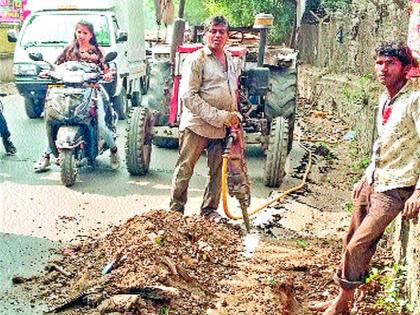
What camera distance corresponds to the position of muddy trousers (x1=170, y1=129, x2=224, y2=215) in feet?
21.6

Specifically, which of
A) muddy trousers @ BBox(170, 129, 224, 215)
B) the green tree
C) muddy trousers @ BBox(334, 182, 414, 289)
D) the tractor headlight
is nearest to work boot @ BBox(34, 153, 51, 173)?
muddy trousers @ BBox(170, 129, 224, 215)

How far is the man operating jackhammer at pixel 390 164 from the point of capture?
4227mm

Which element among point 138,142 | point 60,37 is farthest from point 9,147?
point 60,37

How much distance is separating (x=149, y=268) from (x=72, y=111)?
4.06 m

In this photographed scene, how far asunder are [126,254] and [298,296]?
1.35m

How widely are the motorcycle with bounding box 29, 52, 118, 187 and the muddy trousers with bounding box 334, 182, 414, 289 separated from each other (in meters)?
4.74

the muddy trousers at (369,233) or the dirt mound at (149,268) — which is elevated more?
the muddy trousers at (369,233)

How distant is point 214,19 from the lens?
6.21 metres

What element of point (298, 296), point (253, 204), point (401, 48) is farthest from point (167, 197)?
point (401, 48)

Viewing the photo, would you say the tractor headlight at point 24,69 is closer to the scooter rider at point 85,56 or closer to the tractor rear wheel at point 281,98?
the scooter rider at point 85,56

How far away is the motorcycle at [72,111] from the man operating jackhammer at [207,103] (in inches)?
86.1

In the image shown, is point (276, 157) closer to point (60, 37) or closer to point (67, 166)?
point (67, 166)

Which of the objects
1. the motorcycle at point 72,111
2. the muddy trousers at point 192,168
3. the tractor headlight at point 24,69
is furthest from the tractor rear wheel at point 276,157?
the tractor headlight at point 24,69

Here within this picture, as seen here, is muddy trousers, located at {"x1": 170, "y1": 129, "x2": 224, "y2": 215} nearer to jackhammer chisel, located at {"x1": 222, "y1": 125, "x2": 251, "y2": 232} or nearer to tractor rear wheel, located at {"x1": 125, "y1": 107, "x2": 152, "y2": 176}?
jackhammer chisel, located at {"x1": 222, "y1": 125, "x2": 251, "y2": 232}
